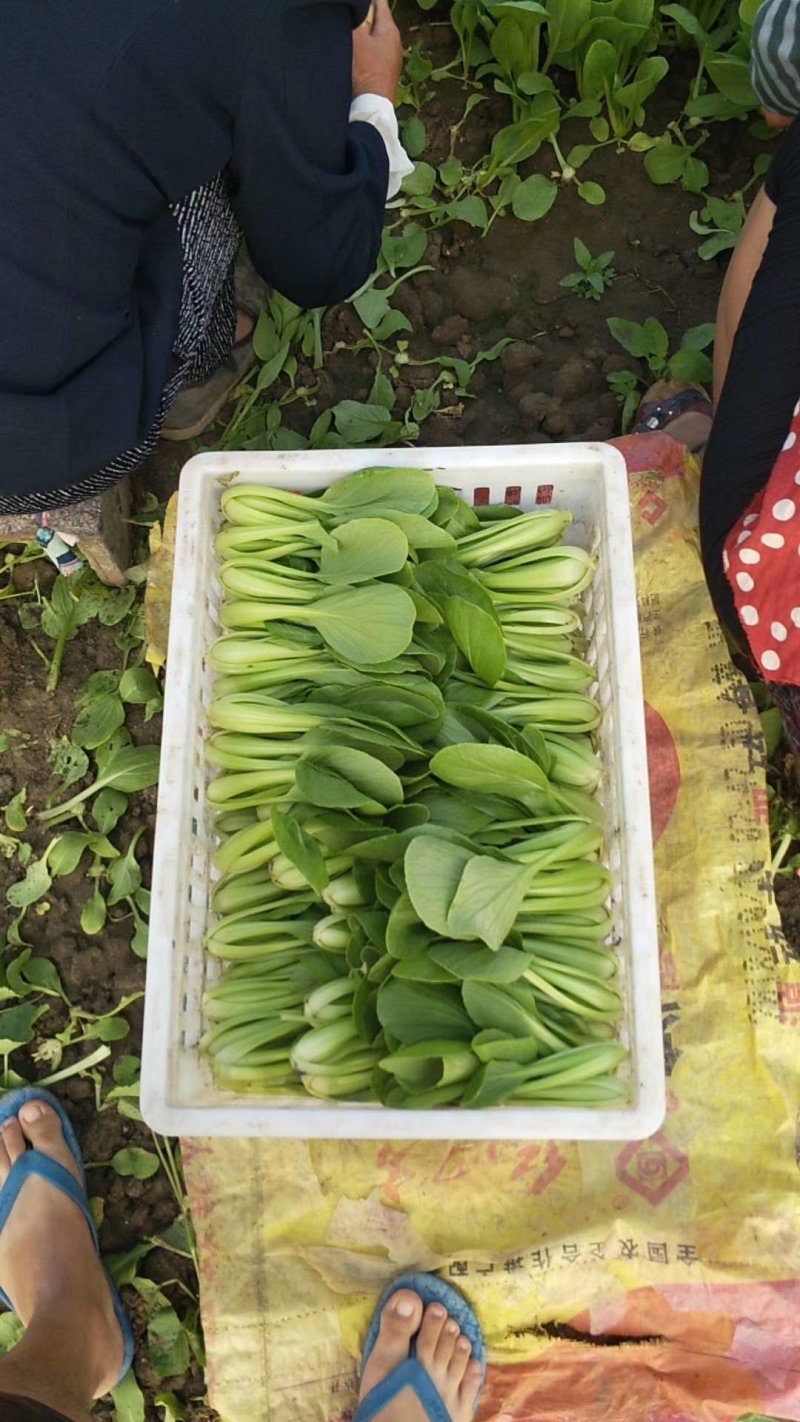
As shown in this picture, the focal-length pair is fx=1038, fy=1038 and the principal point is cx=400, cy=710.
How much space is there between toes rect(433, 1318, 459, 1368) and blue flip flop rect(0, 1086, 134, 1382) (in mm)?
559

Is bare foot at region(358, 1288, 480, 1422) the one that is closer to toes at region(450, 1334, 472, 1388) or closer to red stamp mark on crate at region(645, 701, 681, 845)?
toes at region(450, 1334, 472, 1388)

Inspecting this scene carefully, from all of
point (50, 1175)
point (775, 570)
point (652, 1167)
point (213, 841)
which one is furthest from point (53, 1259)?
point (775, 570)

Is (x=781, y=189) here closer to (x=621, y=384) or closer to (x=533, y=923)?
(x=621, y=384)

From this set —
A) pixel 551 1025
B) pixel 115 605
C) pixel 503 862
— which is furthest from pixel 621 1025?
pixel 115 605

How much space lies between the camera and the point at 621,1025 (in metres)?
1.37

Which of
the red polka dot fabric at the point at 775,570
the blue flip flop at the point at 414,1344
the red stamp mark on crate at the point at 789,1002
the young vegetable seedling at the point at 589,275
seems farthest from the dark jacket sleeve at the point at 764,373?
the blue flip flop at the point at 414,1344

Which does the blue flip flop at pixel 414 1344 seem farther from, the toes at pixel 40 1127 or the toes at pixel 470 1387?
the toes at pixel 40 1127

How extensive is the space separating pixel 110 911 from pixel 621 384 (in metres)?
1.47

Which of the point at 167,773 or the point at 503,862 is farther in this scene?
A: the point at 167,773

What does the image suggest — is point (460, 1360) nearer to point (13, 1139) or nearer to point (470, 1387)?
point (470, 1387)

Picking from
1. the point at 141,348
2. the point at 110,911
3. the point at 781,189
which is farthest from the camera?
the point at 110,911

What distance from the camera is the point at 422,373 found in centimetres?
221

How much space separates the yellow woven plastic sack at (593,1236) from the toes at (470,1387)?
0.10 feet

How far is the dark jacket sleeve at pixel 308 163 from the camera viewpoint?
1.26 m
